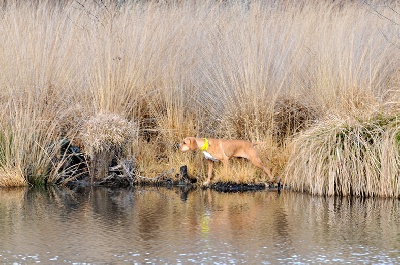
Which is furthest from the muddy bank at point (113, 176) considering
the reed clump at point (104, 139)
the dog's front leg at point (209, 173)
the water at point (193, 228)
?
the water at point (193, 228)

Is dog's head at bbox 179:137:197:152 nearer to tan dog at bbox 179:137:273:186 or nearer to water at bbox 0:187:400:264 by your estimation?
tan dog at bbox 179:137:273:186

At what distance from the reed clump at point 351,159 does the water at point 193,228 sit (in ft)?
0.73

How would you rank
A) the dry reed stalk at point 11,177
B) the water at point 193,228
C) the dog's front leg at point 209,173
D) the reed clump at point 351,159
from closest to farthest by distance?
the water at point 193,228 → the reed clump at point 351,159 → the dry reed stalk at point 11,177 → the dog's front leg at point 209,173

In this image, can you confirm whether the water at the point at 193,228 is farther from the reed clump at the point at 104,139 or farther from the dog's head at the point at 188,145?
the reed clump at the point at 104,139

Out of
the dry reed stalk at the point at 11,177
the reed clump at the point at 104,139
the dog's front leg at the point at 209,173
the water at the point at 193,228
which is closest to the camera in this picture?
the water at the point at 193,228

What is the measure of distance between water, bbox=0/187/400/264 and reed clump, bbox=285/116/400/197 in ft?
0.73

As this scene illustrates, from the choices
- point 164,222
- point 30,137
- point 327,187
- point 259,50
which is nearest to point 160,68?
point 259,50

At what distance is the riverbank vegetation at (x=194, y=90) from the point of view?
9.56 metres

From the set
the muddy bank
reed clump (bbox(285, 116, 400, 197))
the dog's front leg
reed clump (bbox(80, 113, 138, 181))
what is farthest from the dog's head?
reed clump (bbox(285, 116, 400, 197))

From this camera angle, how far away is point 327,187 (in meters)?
8.98

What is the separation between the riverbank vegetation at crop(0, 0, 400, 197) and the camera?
9.56 m

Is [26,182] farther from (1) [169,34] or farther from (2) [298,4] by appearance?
(2) [298,4]

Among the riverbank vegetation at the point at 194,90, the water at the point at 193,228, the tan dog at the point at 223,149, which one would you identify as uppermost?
the riverbank vegetation at the point at 194,90

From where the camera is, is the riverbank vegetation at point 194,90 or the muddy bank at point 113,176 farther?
the muddy bank at point 113,176
